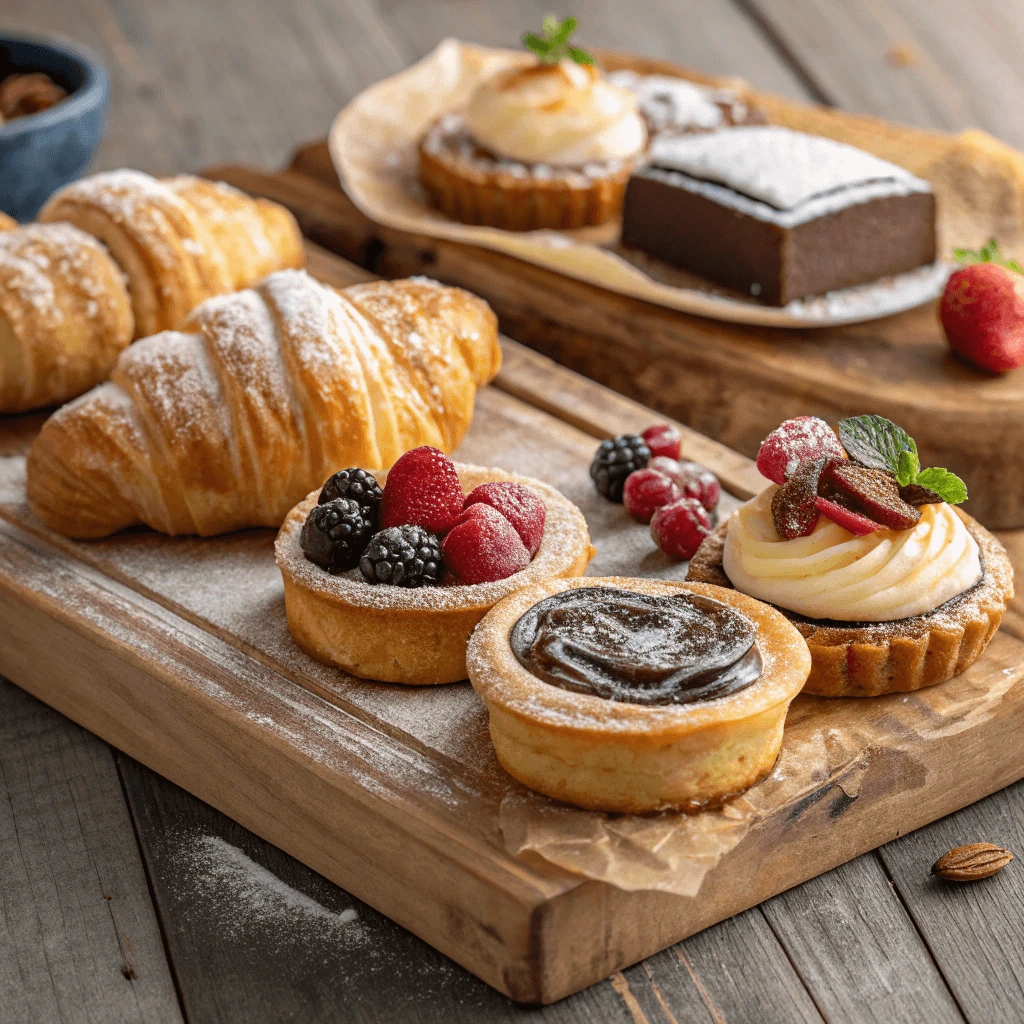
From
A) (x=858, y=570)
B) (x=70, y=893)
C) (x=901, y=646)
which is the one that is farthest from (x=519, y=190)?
(x=70, y=893)

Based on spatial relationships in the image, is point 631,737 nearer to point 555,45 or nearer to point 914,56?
point 555,45

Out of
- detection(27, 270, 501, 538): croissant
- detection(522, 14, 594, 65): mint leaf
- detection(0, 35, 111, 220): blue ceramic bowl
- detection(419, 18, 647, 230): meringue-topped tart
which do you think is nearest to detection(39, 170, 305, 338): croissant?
detection(0, 35, 111, 220): blue ceramic bowl

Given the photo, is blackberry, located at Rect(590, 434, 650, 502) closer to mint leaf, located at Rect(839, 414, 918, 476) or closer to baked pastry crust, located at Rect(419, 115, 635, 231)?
mint leaf, located at Rect(839, 414, 918, 476)

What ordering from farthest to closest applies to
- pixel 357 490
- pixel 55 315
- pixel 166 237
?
pixel 166 237
pixel 55 315
pixel 357 490

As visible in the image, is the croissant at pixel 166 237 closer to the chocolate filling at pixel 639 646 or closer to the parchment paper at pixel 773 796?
the chocolate filling at pixel 639 646

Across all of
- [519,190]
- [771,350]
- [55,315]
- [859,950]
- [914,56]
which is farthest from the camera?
[914,56]

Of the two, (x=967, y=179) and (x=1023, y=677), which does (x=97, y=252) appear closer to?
(x=1023, y=677)

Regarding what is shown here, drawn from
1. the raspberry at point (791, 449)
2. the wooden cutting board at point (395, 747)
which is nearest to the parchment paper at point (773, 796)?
the wooden cutting board at point (395, 747)

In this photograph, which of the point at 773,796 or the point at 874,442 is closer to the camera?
the point at 773,796
